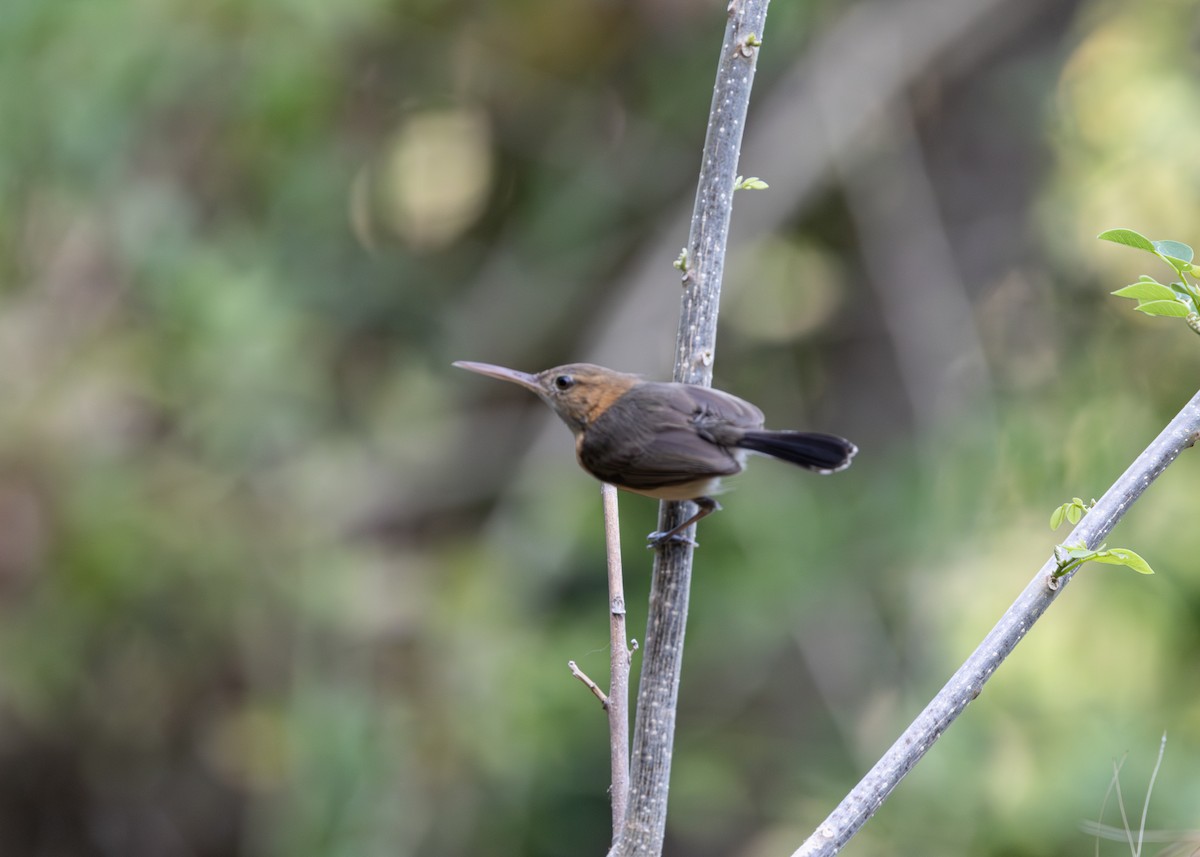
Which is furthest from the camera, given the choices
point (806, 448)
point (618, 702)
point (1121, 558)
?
point (806, 448)

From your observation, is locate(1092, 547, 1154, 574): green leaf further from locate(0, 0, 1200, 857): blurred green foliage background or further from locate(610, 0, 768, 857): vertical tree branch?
locate(0, 0, 1200, 857): blurred green foliage background

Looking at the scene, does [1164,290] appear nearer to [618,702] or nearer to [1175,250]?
[1175,250]

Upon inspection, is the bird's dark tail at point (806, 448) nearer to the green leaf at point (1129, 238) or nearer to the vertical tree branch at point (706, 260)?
the vertical tree branch at point (706, 260)

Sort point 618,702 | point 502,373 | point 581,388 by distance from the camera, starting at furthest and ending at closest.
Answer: point 581,388 < point 502,373 < point 618,702

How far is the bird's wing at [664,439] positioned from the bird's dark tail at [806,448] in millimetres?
55

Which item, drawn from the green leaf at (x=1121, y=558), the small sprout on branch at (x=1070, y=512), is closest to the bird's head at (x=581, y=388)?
the small sprout on branch at (x=1070, y=512)

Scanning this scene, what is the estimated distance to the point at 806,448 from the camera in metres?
2.85

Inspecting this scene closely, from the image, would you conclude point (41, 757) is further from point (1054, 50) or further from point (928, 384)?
point (1054, 50)

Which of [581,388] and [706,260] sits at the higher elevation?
[706,260]

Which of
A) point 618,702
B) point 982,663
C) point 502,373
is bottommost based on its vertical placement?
point 618,702

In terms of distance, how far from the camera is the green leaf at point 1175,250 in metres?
1.96

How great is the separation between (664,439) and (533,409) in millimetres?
3759

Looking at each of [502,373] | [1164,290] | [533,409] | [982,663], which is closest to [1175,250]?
[1164,290]

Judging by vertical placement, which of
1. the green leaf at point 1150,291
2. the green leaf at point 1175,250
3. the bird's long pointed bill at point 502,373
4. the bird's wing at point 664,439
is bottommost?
the bird's wing at point 664,439
